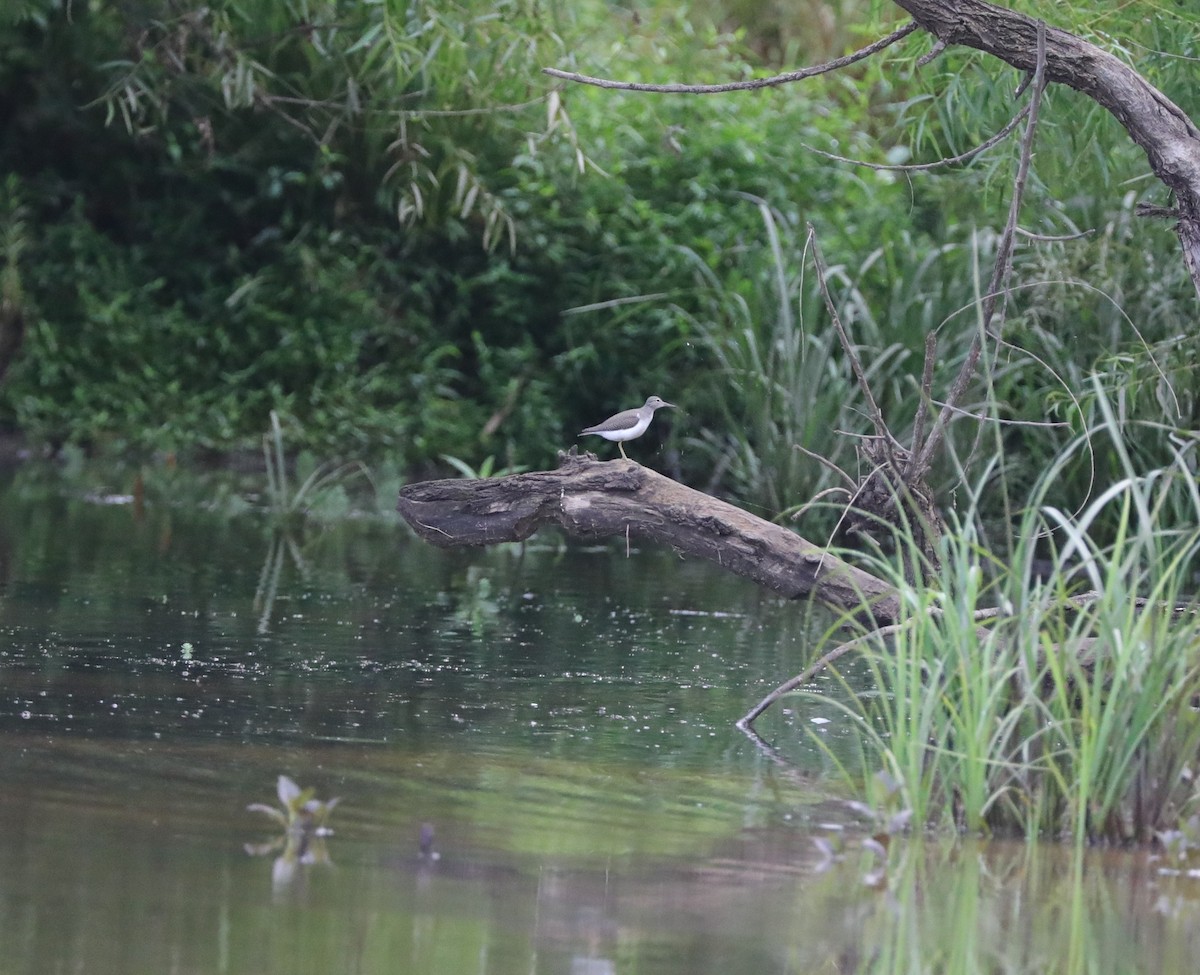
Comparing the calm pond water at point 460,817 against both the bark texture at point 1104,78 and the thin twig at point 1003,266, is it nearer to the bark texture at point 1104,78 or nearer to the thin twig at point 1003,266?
the thin twig at point 1003,266

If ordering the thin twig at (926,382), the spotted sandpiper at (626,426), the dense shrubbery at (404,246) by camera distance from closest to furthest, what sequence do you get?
1. the thin twig at (926,382)
2. the spotted sandpiper at (626,426)
3. the dense shrubbery at (404,246)

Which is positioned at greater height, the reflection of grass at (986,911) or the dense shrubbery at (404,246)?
the dense shrubbery at (404,246)

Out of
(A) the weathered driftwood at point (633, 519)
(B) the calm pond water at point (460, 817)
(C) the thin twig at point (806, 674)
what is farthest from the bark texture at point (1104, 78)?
(B) the calm pond water at point (460, 817)

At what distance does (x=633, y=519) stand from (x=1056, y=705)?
1592mm

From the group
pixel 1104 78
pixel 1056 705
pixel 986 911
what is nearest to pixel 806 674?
pixel 1056 705

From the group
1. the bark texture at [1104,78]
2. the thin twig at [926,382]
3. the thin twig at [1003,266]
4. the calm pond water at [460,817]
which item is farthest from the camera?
the bark texture at [1104,78]

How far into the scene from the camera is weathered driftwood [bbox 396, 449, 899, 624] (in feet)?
16.1

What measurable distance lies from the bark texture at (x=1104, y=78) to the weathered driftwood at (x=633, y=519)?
1.31 meters

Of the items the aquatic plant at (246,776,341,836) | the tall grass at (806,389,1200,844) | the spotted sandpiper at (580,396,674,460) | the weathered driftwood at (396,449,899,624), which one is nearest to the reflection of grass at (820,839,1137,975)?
the tall grass at (806,389,1200,844)

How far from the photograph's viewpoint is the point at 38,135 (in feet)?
41.1

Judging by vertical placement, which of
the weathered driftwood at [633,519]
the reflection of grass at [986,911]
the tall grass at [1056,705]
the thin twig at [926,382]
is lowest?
the reflection of grass at [986,911]

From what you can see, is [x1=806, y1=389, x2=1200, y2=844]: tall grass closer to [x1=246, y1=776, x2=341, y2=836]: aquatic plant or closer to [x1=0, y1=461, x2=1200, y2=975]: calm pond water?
[x1=0, y1=461, x2=1200, y2=975]: calm pond water

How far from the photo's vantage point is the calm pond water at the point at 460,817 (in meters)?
2.90

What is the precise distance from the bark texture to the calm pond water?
5.78 feet
